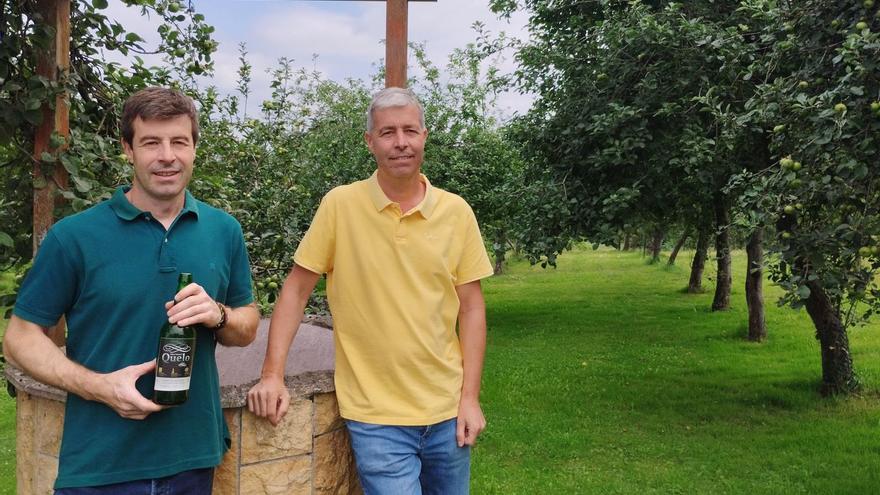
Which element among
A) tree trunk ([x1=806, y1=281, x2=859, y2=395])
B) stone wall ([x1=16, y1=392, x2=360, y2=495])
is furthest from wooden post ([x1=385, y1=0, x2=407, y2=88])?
tree trunk ([x1=806, y1=281, x2=859, y2=395])

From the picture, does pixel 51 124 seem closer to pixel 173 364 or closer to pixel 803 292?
pixel 173 364

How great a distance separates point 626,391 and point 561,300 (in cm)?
1000

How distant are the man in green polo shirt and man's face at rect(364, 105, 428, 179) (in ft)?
2.07

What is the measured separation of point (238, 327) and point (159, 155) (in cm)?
55

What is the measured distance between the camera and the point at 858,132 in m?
3.84

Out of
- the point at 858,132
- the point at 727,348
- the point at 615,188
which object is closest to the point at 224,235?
the point at 858,132

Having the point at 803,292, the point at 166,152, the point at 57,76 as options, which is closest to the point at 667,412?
the point at 803,292

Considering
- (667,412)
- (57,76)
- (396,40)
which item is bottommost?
(667,412)

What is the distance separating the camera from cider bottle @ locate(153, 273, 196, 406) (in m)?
1.95

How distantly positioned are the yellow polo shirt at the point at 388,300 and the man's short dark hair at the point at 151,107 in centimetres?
66

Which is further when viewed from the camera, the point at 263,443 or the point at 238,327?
the point at 263,443

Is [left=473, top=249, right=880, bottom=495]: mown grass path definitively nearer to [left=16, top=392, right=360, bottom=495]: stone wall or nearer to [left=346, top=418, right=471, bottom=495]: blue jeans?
[left=16, top=392, right=360, bottom=495]: stone wall

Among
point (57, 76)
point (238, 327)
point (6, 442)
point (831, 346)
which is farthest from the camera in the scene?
point (831, 346)

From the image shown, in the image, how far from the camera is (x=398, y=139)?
2477 mm
